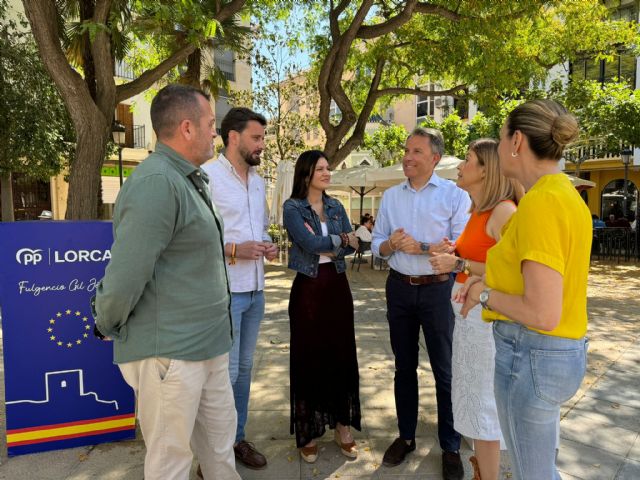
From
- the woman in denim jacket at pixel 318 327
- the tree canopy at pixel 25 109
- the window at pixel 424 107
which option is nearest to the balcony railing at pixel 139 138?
the tree canopy at pixel 25 109

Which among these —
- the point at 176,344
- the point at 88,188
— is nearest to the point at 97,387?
the point at 176,344

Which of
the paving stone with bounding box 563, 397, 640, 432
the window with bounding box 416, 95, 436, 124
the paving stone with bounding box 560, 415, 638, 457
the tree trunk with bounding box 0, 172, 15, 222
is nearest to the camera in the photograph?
the paving stone with bounding box 560, 415, 638, 457

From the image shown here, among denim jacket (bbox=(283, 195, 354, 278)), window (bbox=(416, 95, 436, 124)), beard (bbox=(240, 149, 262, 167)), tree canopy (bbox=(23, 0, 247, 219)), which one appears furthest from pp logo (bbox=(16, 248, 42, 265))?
window (bbox=(416, 95, 436, 124))

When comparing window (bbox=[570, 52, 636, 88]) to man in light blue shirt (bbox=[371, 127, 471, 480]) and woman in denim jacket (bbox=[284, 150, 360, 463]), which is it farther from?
woman in denim jacket (bbox=[284, 150, 360, 463])

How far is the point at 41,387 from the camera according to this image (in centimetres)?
302

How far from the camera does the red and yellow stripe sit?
9.91 feet

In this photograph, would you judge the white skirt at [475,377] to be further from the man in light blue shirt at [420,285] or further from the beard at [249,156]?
the beard at [249,156]

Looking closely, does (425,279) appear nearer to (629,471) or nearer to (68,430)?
(629,471)

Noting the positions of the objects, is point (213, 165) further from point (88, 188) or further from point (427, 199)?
point (88, 188)

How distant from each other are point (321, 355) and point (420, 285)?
32.2 inches

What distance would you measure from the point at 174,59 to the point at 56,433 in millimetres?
5887

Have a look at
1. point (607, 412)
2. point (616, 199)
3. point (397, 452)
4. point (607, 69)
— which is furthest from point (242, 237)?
point (616, 199)

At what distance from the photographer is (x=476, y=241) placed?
2.51 meters
